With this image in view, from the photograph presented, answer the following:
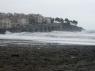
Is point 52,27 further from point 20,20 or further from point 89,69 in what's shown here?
point 89,69

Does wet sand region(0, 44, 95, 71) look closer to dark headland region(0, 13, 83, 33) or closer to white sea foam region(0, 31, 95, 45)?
white sea foam region(0, 31, 95, 45)

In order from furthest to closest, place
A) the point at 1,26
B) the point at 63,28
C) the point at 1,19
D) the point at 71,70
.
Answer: the point at 63,28 < the point at 1,19 < the point at 1,26 < the point at 71,70

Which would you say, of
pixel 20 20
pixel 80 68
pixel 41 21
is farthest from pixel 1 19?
pixel 80 68

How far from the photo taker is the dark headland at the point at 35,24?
348 ft

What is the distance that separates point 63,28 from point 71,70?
110831 millimetres

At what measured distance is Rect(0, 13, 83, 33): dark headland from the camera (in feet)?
348

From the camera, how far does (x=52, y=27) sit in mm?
119312

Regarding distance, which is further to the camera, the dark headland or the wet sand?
the dark headland

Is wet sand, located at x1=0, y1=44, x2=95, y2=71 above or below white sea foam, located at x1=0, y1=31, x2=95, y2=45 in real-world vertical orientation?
above

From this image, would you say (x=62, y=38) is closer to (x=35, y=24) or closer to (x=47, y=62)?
(x=47, y=62)

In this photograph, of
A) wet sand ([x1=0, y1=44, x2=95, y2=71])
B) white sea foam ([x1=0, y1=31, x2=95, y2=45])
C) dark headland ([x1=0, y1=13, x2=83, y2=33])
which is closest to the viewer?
wet sand ([x1=0, y1=44, x2=95, y2=71])

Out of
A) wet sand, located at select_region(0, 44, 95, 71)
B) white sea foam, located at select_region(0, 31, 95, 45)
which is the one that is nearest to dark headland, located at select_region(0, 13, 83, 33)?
white sea foam, located at select_region(0, 31, 95, 45)

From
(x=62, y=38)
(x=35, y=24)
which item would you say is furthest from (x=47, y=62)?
(x=35, y=24)

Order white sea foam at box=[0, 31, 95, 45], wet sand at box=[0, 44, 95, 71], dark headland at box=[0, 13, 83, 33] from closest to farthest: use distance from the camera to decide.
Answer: wet sand at box=[0, 44, 95, 71], white sea foam at box=[0, 31, 95, 45], dark headland at box=[0, 13, 83, 33]
